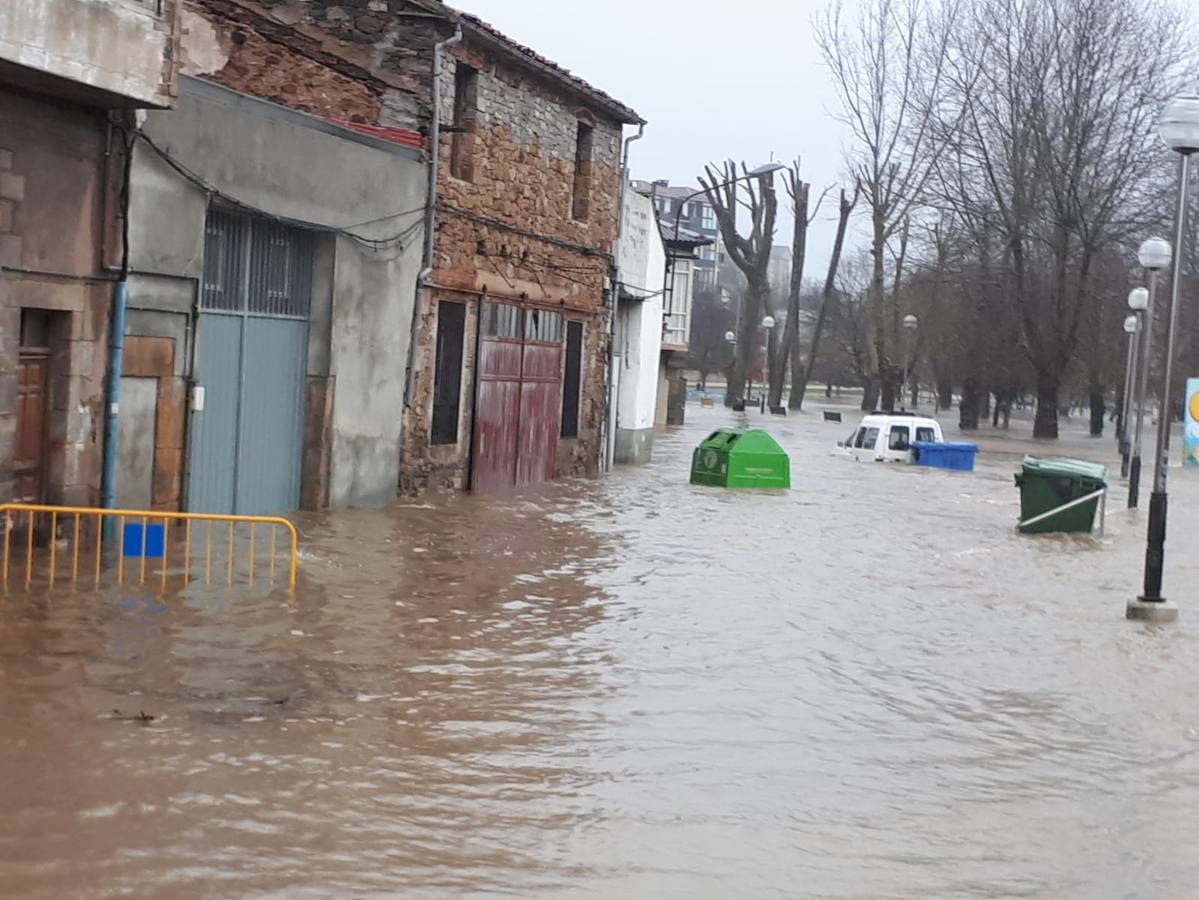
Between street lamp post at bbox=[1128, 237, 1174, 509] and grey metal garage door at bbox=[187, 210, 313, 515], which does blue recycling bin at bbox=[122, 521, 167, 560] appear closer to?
grey metal garage door at bbox=[187, 210, 313, 515]

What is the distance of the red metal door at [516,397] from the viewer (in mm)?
22188

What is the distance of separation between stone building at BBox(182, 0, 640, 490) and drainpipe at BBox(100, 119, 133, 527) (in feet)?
11.7

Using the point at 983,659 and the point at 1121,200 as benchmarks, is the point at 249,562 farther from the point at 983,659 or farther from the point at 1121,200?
the point at 1121,200

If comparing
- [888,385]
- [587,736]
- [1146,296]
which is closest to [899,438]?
[1146,296]

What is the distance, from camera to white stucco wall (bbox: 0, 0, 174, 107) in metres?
11.3

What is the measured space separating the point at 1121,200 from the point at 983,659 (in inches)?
1697

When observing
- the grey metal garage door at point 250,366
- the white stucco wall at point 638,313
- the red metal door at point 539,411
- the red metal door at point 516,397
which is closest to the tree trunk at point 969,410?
the white stucco wall at point 638,313

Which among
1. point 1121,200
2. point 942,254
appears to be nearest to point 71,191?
point 1121,200

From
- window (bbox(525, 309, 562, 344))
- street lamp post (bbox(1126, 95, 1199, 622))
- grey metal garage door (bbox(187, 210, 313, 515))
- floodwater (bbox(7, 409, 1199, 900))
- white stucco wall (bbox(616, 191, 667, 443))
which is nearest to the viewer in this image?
floodwater (bbox(7, 409, 1199, 900))

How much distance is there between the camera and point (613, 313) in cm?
2797

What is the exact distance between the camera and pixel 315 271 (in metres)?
17.6

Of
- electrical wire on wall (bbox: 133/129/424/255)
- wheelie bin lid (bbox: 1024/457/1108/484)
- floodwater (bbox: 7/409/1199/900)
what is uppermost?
electrical wire on wall (bbox: 133/129/424/255)

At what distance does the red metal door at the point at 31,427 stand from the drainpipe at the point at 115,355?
0.57 meters

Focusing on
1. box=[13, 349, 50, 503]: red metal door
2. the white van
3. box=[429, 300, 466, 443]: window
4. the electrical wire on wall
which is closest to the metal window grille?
the electrical wire on wall
